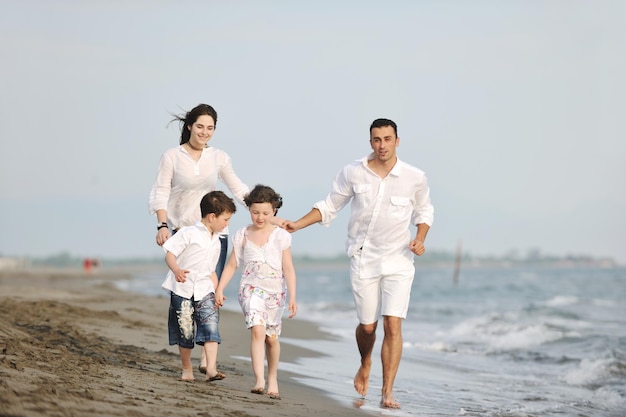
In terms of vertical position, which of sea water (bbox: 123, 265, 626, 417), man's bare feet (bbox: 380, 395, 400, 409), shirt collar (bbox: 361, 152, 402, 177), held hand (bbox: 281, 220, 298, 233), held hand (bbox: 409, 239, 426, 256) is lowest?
sea water (bbox: 123, 265, 626, 417)

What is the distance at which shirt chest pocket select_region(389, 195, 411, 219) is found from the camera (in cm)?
655

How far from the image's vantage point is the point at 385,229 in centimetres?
657

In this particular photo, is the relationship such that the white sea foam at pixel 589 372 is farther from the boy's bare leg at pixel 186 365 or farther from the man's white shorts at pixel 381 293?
the boy's bare leg at pixel 186 365

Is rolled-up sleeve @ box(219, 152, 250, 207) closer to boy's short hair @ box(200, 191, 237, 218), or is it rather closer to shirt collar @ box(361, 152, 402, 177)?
boy's short hair @ box(200, 191, 237, 218)

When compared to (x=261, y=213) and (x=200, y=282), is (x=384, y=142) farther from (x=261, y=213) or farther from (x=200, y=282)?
(x=200, y=282)

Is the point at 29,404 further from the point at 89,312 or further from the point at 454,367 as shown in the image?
the point at 89,312

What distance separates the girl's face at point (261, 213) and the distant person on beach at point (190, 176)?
47 cm

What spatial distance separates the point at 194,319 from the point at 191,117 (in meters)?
1.54

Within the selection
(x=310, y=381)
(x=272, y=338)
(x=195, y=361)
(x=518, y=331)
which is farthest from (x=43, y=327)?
(x=518, y=331)

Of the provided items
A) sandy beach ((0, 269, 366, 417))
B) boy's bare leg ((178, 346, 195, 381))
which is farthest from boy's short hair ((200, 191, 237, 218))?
sandy beach ((0, 269, 366, 417))

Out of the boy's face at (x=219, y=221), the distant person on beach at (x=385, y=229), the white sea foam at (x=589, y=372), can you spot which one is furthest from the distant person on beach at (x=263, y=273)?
the white sea foam at (x=589, y=372)

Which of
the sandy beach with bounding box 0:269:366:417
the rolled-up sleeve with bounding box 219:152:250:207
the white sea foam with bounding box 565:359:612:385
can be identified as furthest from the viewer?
the white sea foam with bounding box 565:359:612:385

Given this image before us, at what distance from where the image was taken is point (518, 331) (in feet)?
53.8

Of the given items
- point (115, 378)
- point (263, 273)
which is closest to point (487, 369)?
point (263, 273)
